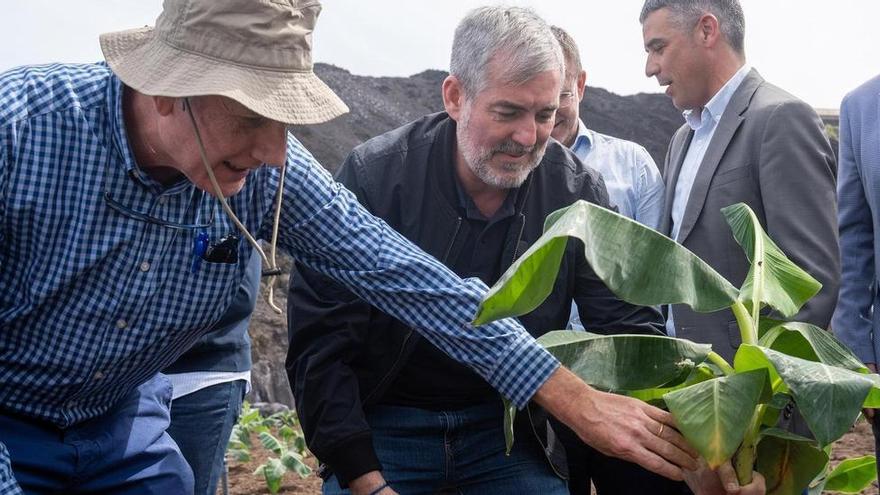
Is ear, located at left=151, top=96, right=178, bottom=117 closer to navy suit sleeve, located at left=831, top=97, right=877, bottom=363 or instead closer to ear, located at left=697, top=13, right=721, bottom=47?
ear, located at left=697, top=13, right=721, bottom=47

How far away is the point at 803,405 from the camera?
2.01 meters

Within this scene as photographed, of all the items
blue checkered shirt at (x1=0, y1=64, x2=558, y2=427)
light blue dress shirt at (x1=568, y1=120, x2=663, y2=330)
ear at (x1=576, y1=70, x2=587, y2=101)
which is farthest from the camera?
ear at (x1=576, y1=70, x2=587, y2=101)

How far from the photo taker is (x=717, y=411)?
2068mm

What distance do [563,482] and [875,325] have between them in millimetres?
1349

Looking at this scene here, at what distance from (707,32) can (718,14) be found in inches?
3.1

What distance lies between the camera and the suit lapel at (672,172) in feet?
12.4

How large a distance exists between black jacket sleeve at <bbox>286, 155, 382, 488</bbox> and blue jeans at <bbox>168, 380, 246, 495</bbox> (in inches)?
24.3

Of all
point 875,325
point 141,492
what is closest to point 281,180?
point 141,492

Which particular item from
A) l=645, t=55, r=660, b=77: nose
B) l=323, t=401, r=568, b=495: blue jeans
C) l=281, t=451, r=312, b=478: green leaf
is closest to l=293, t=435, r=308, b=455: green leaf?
l=281, t=451, r=312, b=478: green leaf

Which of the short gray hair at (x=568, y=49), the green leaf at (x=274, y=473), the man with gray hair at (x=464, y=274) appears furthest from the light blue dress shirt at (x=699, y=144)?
the green leaf at (x=274, y=473)

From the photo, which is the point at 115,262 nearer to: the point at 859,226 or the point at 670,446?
the point at 670,446

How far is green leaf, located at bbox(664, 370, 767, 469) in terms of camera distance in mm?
2045

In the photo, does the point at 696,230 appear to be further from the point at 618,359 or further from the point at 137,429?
the point at 137,429

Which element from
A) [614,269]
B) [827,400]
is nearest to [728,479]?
[827,400]
